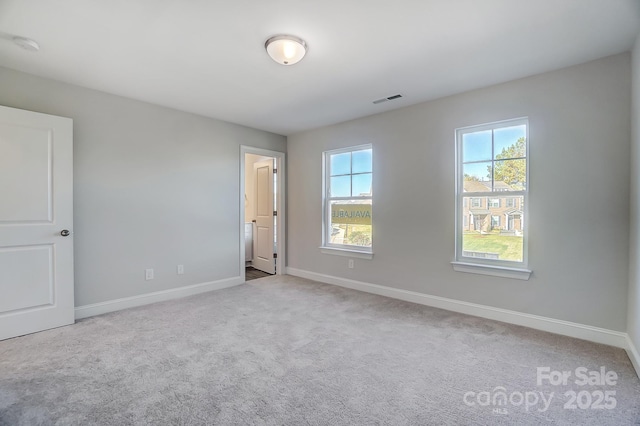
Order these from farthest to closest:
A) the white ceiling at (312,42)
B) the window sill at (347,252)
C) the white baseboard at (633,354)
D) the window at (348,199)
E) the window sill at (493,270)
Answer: the window at (348,199)
the window sill at (347,252)
the window sill at (493,270)
the white baseboard at (633,354)
the white ceiling at (312,42)

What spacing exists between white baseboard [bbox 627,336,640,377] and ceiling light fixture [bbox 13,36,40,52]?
200 inches

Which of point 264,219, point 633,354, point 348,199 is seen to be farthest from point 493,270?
point 264,219

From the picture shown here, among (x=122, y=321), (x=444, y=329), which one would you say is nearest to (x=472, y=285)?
(x=444, y=329)

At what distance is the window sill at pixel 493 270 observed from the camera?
2.91m

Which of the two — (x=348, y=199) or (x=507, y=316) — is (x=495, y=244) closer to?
(x=507, y=316)

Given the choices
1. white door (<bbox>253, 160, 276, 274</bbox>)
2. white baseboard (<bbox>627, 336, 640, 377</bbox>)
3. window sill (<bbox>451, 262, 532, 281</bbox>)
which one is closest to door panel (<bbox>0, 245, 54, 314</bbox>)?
white door (<bbox>253, 160, 276, 274</bbox>)

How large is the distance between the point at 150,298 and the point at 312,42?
11.2 feet

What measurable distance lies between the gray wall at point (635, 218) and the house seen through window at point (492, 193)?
741 millimetres

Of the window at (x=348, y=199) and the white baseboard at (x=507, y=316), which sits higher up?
the window at (x=348, y=199)

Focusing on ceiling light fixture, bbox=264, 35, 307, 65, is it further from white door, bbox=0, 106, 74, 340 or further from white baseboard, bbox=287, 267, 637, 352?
white baseboard, bbox=287, 267, 637, 352

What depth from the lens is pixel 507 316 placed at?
119 inches

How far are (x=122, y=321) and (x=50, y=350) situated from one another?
2.14ft

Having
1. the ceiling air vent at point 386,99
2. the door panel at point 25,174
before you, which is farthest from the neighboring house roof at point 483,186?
the door panel at point 25,174

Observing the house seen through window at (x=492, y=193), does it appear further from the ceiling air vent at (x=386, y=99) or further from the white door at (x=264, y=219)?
the white door at (x=264, y=219)
